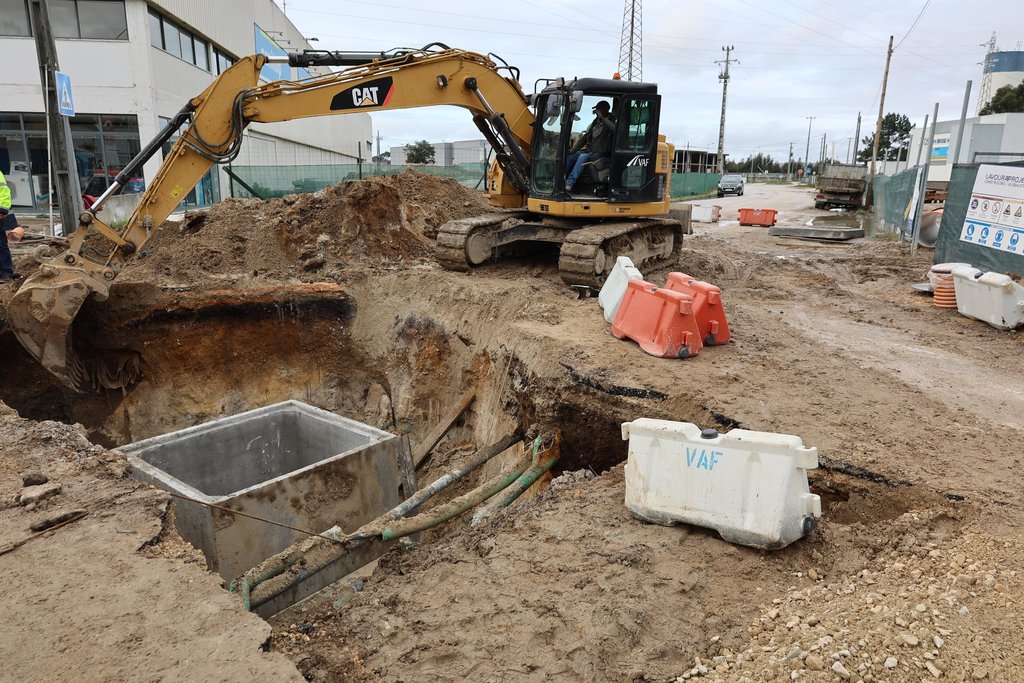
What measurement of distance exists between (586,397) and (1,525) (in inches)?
164

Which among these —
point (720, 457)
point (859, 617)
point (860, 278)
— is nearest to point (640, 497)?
point (720, 457)

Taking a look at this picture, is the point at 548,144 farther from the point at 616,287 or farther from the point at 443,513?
the point at 443,513

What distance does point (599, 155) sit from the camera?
368 inches

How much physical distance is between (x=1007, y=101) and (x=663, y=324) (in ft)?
170

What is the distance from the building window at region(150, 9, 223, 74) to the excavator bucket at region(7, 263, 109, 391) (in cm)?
1564

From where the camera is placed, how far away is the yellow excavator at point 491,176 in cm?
718

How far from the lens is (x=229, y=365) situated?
9.44 metres

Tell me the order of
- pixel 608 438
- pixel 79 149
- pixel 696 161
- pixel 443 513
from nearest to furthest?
pixel 443 513 < pixel 608 438 < pixel 79 149 < pixel 696 161

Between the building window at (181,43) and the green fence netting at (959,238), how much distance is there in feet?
66.0

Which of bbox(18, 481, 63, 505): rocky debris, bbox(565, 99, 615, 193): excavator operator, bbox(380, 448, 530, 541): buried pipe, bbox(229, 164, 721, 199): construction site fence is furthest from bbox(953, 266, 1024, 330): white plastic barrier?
bbox(229, 164, 721, 199): construction site fence

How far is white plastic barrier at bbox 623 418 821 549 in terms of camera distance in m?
3.59

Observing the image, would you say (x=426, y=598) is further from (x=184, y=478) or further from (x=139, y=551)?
(x=184, y=478)

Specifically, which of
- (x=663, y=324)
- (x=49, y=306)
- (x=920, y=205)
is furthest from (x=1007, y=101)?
(x=49, y=306)

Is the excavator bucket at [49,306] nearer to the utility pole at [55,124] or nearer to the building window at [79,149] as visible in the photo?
the utility pole at [55,124]
